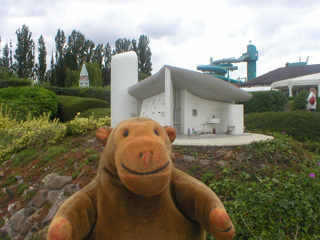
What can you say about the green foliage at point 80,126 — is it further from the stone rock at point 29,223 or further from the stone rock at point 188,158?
the stone rock at point 188,158

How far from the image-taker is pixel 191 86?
6.77 m

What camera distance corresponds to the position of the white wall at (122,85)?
769 cm

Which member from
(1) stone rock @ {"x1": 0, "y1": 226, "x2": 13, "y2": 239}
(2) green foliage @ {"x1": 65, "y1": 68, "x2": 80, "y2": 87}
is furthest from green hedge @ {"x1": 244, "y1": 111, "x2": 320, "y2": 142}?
(2) green foliage @ {"x1": 65, "y1": 68, "x2": 80, "y2": 87}

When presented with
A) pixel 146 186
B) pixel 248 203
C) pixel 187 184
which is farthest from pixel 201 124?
pixel 146 186

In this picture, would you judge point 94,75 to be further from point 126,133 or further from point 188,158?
point 126,133

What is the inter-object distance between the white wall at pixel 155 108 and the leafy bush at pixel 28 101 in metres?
6.86

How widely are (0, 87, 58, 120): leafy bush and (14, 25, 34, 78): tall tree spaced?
69.3ft

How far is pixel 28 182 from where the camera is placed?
215 inches

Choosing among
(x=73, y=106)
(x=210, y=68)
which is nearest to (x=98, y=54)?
(x=210, y=68)

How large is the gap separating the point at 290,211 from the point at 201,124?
4.21 meters

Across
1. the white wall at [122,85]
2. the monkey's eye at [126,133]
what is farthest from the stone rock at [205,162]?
the white wall at [122,85]

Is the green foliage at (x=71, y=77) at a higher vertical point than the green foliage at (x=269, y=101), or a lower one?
higher

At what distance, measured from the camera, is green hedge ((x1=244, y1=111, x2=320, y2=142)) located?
9133 mm

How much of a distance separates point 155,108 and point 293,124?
18.4 feet
